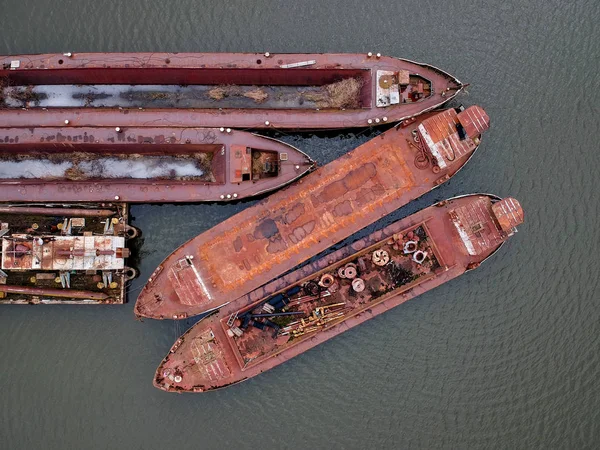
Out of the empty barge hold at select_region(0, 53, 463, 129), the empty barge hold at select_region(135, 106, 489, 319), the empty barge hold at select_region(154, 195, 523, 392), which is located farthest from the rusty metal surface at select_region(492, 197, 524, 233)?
the empty barge hold at select_region(0, 53, 463, 129)

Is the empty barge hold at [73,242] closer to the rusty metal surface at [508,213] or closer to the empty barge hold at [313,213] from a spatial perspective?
the empty barge hold at [313,213]

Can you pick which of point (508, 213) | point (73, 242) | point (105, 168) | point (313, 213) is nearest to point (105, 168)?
point (105, 168)

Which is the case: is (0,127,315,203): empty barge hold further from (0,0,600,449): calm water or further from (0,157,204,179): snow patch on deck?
(0,0,600,449): calm water

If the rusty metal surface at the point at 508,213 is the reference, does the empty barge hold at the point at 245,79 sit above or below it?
above

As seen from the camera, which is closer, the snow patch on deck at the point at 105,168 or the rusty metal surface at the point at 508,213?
the rusty metal surface at the point at 508,213

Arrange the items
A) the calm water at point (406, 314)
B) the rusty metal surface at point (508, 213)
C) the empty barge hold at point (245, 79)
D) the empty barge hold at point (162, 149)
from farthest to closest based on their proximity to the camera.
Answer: the calm water at point (406, 314), the empty barge hold at point (245, 79), the empty barge hold at point (162, 149), the rusty metal surface at point (508, 213)

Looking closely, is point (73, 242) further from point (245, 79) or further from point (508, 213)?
point (508, 213)

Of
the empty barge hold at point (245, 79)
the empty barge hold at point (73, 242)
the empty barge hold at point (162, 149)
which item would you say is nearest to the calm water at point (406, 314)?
the empty barge hold at point (73, 242)
